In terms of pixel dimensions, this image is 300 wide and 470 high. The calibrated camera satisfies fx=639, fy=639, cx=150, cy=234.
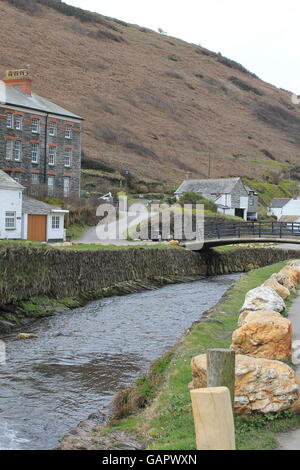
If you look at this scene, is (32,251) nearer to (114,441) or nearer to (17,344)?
(17,344)

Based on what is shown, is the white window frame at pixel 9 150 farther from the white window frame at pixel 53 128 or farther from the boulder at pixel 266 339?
the boulder at pixel 266 339

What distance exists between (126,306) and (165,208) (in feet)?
108

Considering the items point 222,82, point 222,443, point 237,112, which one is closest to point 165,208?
point 222,443

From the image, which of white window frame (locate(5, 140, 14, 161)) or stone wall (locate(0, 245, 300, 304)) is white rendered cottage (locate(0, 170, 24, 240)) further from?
white window frame (locate(5, 140, 14, 161))

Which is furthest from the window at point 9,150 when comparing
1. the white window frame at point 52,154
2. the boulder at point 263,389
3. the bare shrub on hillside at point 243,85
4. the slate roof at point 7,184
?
the bare shrub on hillside at point 243,85

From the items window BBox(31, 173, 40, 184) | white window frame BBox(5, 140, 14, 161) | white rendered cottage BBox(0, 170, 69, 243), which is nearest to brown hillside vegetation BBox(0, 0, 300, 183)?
window BBox(31, 173, 40, 184)

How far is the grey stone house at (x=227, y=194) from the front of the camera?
76.1 meters

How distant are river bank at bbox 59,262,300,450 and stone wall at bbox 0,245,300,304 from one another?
9.65m

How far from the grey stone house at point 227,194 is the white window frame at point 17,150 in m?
25.4

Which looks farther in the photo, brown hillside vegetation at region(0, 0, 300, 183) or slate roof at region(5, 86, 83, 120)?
brown hillside vegetation at region(0, 0, 300, 183)

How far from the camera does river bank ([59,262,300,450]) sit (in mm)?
8656

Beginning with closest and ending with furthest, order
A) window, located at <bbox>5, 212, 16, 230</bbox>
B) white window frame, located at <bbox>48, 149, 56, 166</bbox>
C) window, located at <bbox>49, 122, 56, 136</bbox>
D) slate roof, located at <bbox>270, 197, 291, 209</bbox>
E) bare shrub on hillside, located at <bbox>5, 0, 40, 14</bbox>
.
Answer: window, located at <bbox>5, 212, 16, 230</bbox> → window, located at <bbox>49, 122, 56, 136</bbox> → white window frame, located at <bbox>48, 149, 56, 166</bbox> → slate roof, located at <bbox>270, 197, 291, 209</bbox> → bare shrub on hillside, located at <bbox>5, 0, 40, 14</bbox>

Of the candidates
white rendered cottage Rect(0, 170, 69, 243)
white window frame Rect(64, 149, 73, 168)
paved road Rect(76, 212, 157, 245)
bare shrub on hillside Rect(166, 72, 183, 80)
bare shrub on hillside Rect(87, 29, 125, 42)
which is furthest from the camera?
bare shrub on hillside Rect(166, 72, 183, 80)

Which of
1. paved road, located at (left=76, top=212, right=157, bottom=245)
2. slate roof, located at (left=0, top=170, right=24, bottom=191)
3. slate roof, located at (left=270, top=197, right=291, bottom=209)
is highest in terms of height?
slate roof, located at (left=270, top=197, right=291, bottom=209)
